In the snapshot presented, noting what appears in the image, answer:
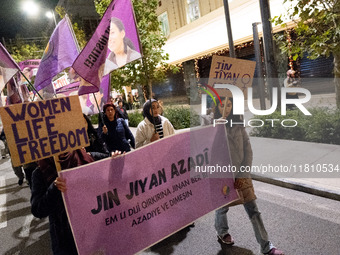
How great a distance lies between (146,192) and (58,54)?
411 centimetres

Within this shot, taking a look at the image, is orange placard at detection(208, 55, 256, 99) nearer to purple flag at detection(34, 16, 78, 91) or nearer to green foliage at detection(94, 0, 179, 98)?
purple flag at detection(34, 16, 78, 91)

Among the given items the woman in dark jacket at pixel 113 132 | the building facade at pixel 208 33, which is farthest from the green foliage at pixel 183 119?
the woman in dark jacket at pixel 113 132

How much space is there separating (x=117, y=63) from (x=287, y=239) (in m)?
3.36

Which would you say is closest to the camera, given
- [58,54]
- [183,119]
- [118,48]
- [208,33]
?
[118,48]

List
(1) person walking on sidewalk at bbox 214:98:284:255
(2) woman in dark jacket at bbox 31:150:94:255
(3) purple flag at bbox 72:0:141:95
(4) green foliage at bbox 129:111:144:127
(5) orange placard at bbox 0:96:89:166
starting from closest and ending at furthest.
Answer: (5) orange placard at bbox 0:96:89:166 < (2) woman in dark jacket at bbox 31:150:94:255 < (1) person walking on sidewalk at bbox 214:98:284:255 < (3) purple flag at bbox 72:0:141:95 < (4) green foliage at bbox 129:111:144:127

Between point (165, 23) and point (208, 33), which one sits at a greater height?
point (165, 23)

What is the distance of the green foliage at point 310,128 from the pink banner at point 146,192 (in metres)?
4.54

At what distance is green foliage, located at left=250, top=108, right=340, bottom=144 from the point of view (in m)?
6.58

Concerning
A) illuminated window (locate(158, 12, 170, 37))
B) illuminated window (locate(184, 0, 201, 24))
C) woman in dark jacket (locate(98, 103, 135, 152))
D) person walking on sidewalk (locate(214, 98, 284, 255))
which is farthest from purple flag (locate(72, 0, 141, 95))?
illuminated window (locate(158, 12, 170, 37))

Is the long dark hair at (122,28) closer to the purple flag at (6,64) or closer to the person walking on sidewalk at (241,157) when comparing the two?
the purple flag at (6,64)

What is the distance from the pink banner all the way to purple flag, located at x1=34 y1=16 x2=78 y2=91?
373 cm

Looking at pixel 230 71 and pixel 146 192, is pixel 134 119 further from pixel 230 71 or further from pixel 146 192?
pixel 146 192

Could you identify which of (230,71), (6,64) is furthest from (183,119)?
(230,71)

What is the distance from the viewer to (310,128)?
691cm
